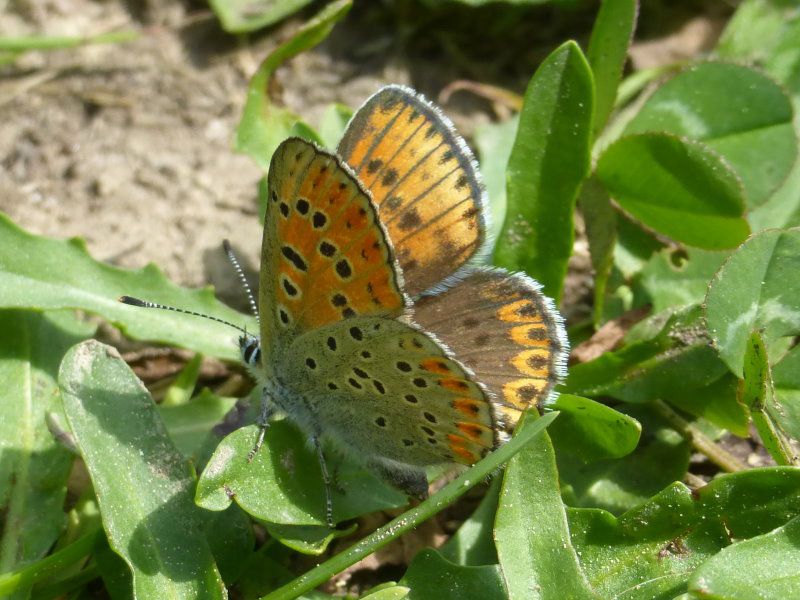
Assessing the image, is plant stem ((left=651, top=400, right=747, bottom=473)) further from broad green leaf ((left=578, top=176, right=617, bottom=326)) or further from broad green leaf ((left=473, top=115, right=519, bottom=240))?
broad green leaf ((left=473, top=115, right=519, bottom=240))

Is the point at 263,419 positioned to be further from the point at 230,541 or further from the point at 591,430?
Result: the point at 591,430

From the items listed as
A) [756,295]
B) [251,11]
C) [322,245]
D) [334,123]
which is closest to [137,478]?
[322,245]

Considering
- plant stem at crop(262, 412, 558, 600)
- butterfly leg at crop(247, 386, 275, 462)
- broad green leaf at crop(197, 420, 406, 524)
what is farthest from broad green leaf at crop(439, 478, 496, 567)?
butterfly leg at crop(247, 386, 275, 462)

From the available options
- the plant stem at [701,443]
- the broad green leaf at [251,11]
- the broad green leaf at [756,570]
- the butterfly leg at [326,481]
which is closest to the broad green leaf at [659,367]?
the plant stem at [701,443]

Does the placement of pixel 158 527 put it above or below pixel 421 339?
below

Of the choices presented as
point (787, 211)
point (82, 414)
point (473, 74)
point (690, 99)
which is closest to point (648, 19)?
point (473, 74)

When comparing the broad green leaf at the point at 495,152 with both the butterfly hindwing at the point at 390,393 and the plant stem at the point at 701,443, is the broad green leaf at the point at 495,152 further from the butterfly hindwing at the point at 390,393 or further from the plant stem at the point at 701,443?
the butterfly hindwing at the point at 390,393

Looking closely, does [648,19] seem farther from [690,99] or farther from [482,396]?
[482,396]
